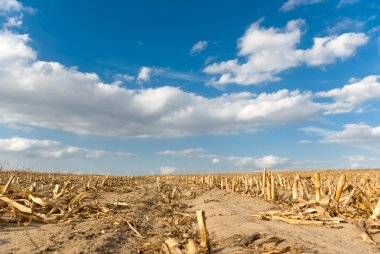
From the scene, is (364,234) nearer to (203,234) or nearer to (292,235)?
(292,235)

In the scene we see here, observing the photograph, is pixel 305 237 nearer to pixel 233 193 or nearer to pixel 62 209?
pixel 62 209

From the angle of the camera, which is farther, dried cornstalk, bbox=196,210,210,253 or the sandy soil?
the sandy soil

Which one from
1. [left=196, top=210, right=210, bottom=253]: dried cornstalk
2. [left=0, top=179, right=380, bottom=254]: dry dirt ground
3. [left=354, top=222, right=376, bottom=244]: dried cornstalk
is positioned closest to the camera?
[left=196, top=210, right=210, bottom=253]: dried cornstalk

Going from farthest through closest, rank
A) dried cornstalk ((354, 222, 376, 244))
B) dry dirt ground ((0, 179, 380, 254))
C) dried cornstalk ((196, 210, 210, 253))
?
dried cornstalk ((354, 222, 376, 244))
dry dirt ground ((0, 179, 380, 254))
dried cornstalk ((196, 210, 210, 253))

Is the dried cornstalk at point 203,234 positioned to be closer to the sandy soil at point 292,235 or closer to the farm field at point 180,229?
the farm field at point 180,229

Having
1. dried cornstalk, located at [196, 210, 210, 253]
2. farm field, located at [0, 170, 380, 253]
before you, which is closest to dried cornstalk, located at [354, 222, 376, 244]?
farm field, located at [0, 170, 380, 253]

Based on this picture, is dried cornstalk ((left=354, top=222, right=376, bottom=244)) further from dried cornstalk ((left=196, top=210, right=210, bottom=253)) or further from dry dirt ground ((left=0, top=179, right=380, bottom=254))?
dried cornstalk ((left=196, top=210, right=210, bottom=253))

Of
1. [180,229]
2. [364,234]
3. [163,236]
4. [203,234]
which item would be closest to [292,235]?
[364,234]

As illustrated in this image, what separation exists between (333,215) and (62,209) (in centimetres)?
593

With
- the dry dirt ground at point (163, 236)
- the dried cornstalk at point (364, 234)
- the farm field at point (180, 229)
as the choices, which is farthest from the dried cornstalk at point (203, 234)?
the dried cornstalk at point (364, 234)

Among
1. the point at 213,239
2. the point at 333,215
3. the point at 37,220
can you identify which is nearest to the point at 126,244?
the point at 213,239

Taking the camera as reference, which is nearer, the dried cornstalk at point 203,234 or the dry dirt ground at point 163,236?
the dried cornstalk at point 203,234

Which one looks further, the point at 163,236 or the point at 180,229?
the point at 180,229

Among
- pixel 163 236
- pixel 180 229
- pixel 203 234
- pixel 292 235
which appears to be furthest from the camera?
pixel 180 229
